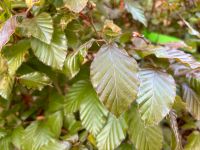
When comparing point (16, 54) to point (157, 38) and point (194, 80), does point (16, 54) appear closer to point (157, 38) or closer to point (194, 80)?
point (194, 80)

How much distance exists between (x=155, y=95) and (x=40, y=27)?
0.30 meters

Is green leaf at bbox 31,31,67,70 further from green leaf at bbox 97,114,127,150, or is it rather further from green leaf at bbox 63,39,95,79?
green leaf at bbox 97,114,127,150

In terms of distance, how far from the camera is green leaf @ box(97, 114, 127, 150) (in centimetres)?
76

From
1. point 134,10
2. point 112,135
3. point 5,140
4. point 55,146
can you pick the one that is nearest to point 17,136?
point 5,140

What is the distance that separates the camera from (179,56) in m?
0.74

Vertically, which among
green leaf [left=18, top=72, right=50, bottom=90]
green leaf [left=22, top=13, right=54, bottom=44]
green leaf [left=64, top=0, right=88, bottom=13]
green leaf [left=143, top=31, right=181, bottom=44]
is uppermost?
green leaf [left=64, top=0, right=88, bottom=13]

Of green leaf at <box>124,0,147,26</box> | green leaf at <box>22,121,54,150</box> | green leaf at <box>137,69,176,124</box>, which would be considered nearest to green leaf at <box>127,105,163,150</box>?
green leaf at <box>137,69,176,124</box>

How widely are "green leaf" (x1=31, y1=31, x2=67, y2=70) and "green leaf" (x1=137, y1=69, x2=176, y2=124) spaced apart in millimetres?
191

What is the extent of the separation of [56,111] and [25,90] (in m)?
0.14

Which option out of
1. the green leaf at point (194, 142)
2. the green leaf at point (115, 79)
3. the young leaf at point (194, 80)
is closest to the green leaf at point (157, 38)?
the young leaf at point (194, 80)

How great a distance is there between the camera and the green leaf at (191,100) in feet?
2.72

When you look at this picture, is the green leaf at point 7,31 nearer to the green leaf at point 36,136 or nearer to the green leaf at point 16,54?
the green leaf at point 16,54

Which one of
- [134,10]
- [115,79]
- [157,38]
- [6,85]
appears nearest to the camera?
[115,79]

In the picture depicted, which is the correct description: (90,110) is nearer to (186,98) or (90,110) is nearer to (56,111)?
(56,111)
